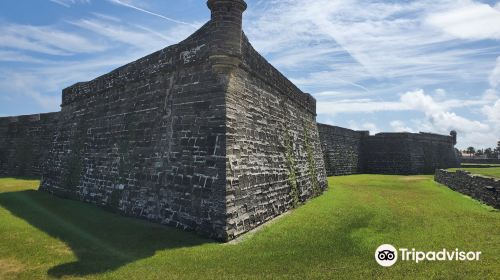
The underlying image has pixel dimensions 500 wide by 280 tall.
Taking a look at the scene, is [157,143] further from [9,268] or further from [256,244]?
[9,268]

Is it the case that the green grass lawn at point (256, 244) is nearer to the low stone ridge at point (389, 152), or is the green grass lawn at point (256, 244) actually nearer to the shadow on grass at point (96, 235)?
the shadow on grass at point (96, 235)

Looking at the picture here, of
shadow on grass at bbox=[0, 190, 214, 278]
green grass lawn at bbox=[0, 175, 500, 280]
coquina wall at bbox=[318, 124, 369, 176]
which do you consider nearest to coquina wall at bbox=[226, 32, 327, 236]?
green grass lawn at bbox=[0, 175, 500, 280]

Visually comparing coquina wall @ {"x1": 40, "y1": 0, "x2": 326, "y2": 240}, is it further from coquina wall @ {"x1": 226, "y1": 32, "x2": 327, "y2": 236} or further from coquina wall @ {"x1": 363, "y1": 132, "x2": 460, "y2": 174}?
coquina wall @ {"x1": 363, "y1": 132, "x2": 460, "y2": 174}

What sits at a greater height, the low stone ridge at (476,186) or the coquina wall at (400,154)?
the coquina wall at (400,154)

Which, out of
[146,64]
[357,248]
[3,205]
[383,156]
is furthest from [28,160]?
[383,156]

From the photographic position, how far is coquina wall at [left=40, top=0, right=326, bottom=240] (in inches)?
345

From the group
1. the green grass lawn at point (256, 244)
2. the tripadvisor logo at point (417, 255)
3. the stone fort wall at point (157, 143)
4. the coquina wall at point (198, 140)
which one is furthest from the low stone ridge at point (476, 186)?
the stone fort wall at point (157, 143)

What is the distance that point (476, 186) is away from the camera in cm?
1426

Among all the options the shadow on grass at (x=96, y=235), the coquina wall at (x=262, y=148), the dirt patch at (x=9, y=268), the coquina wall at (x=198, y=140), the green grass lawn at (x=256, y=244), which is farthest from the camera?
the coquina wall at (x=262, y=148)

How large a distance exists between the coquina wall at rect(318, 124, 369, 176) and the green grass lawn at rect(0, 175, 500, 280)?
15450 mm

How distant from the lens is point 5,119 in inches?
957

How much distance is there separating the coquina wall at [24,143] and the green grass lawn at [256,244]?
11.9 m

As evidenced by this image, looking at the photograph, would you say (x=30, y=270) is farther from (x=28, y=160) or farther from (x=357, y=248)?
(x=28, y=160)

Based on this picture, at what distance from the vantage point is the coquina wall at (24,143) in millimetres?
22422
